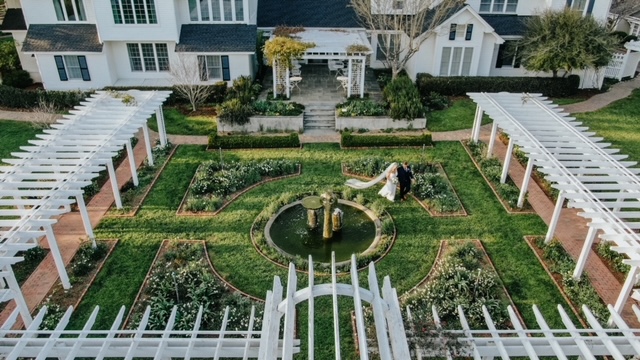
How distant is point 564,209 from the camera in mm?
18938

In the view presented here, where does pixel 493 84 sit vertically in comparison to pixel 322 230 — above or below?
above

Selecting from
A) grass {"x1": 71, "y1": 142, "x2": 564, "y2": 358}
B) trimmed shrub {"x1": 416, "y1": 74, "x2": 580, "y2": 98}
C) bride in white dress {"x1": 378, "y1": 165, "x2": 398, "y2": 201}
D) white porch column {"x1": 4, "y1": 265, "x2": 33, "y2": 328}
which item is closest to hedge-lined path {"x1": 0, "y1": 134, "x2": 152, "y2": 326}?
grass {"x1": 71, "y1": 142, "x2": 564, "y2": 358}

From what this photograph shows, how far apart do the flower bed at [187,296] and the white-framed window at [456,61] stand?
21.3 meters

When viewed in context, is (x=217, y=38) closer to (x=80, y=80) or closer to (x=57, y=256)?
(x=80, y=80)

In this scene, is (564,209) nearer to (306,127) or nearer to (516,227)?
(516,227)

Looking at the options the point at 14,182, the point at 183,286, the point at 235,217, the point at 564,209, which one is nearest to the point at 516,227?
the point at 564,209

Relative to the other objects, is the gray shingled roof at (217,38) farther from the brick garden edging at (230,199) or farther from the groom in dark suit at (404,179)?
the groom in dark suit at (404,179)

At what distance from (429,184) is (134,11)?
20.5 metres

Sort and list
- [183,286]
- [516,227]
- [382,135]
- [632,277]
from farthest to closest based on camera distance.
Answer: [382,135] < [516,227] < [183,286] < [632,277]

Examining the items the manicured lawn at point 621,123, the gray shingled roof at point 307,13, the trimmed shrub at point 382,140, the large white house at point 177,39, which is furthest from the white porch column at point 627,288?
the gray shingled roof at point 307,13

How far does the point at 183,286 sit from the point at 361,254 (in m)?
6.00

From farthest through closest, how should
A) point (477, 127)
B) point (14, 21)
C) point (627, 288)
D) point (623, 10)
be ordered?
point (623, 10) → point (14, 21) → point (477, 127) → point (627, 288)

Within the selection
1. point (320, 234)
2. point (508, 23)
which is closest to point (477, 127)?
point (320, 234)

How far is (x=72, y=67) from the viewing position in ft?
97.6
